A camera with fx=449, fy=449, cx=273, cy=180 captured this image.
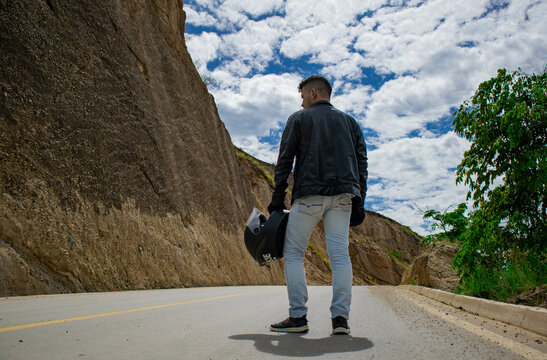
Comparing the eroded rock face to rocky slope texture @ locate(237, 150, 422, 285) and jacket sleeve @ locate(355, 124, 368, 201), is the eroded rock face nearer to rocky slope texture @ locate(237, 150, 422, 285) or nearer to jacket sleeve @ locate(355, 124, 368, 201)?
jacket sleeve @ locate(355, 124, 368, 201)

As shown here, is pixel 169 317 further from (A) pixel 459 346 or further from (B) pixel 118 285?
(B) pixel 118 285

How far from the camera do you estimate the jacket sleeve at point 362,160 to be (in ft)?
15.2

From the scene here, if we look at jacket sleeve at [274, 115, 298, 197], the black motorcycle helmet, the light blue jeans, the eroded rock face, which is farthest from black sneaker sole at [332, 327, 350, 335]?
the eroded rock face

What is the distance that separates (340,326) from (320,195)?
119 centimetres

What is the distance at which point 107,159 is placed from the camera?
14125 mm

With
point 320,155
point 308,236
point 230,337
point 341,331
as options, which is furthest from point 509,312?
point 230,337

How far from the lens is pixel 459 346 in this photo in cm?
351

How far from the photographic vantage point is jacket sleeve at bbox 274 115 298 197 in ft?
14.5

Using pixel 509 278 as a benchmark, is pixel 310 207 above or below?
above

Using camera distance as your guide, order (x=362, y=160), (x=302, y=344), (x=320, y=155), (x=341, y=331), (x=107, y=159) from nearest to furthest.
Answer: (x=302, y=344), (x=341, y=331), (x=320, y=155), (x=362, y=160), (x=107, y=159)

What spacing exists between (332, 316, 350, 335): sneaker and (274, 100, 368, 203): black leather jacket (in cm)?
112

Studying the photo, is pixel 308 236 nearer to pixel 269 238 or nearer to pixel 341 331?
pixel 269 238

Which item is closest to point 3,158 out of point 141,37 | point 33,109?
point 33,109

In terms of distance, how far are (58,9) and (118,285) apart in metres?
9.38
